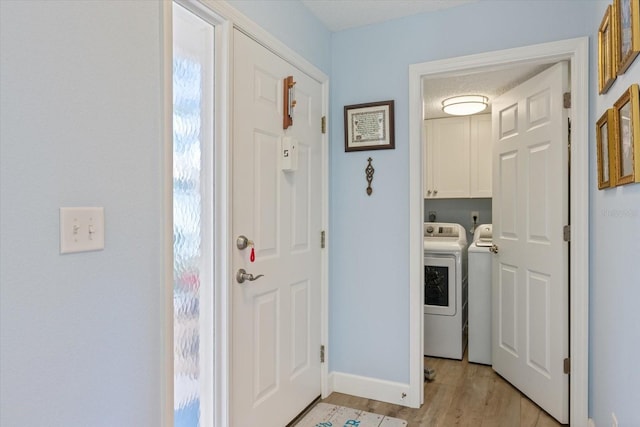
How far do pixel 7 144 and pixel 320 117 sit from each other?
5.76 feet

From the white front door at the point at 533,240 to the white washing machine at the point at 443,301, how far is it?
1.09 ft

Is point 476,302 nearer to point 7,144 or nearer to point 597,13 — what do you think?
point 597,13

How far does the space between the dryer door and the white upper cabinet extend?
950 millimetres

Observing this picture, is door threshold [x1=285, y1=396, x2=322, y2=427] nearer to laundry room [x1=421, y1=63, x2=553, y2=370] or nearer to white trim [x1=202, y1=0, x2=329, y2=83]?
laundry room [x1=421, y1=63, x2=553, y2=370]

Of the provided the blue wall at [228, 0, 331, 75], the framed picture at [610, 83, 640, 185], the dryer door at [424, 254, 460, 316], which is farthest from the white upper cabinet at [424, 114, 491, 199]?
the framed picture at [610, 83, 640, 185]

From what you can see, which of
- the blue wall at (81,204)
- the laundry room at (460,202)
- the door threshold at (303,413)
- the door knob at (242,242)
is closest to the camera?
the blue wall at (81,204)

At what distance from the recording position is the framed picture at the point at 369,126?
246 centimetres

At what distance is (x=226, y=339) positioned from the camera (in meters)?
1.65

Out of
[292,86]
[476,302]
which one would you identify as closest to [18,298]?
[292,86]

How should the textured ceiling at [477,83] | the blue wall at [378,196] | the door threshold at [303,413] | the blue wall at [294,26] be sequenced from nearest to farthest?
the blue wall at [294,26] → the door threshold at [303,413] → the blue wall at [378,196] → the textured ceiling at [477,83]

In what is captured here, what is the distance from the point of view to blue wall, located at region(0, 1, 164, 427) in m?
0.95

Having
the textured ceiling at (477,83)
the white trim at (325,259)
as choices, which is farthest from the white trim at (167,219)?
the textured ceiling at (477,83)

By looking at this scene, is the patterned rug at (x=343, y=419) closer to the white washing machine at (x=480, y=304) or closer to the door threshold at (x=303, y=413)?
the door threshold at (x=303, y=413)

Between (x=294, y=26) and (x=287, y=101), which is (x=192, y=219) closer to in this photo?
(x=287, y=101)
